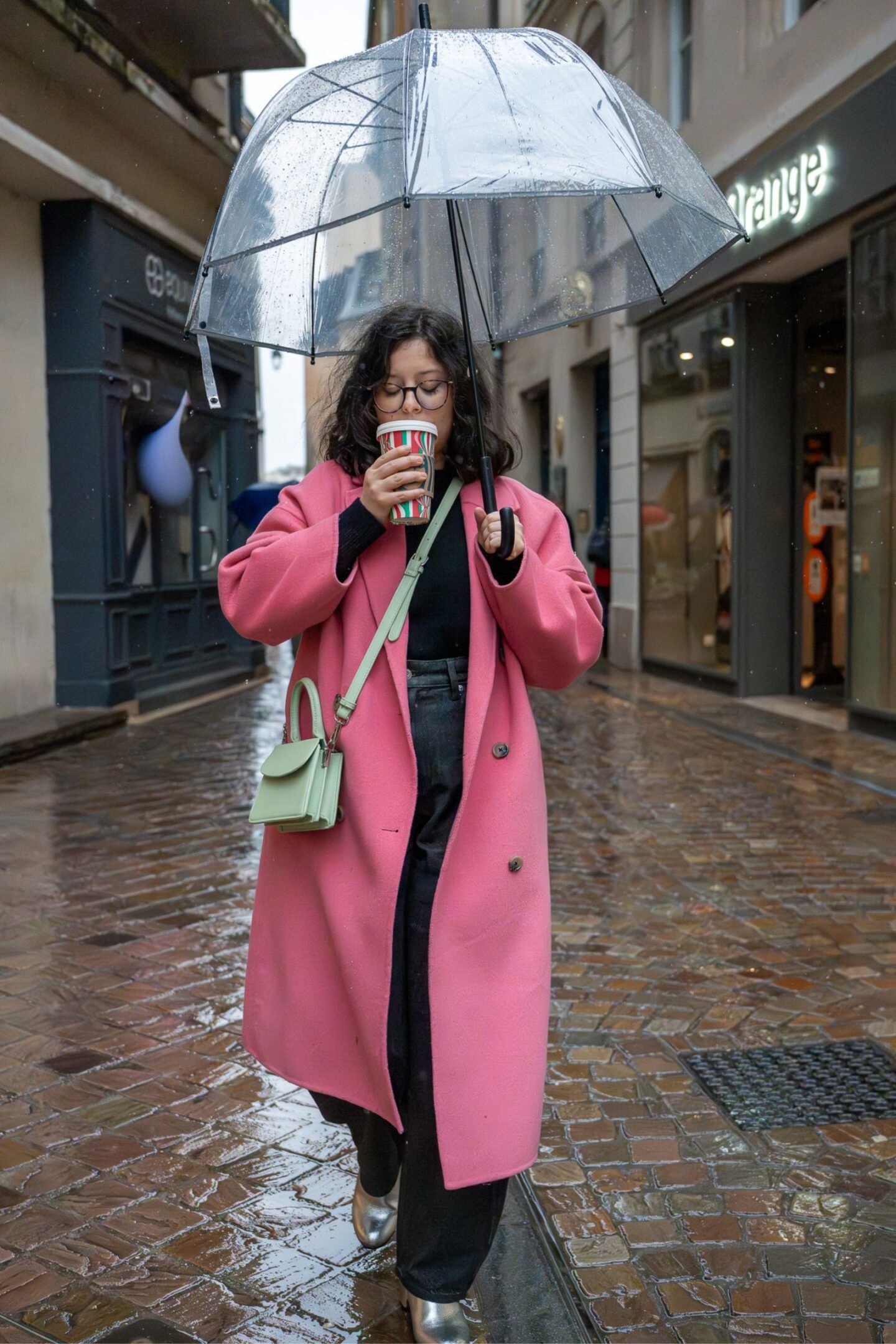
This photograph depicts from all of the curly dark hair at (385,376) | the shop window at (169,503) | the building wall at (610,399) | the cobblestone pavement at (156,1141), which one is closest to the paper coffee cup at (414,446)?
the curly dark hair at (385,376)

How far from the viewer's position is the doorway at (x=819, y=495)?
451 inches

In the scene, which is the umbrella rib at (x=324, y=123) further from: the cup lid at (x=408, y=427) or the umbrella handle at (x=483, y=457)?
the cup lid at (x=408, y=427)

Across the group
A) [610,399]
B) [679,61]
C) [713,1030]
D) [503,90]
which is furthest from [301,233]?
[610,399]

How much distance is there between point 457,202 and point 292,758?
140 centimetres

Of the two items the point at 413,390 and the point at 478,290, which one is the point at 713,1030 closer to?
the point at 478,290

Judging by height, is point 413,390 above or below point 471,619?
above

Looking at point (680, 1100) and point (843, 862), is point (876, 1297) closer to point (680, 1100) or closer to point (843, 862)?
point (680, 1100)

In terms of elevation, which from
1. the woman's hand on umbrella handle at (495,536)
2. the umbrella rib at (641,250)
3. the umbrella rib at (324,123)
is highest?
the umbrella rib at (324,123)

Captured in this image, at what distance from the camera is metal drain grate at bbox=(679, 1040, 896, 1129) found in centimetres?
330

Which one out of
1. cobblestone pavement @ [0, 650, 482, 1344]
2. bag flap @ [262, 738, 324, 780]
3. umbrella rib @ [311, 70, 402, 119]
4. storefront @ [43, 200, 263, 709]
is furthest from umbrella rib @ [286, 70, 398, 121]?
storefront @ [43, 200, 263, 709]

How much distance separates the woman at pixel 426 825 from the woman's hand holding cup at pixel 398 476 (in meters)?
0.05

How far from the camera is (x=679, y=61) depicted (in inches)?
528

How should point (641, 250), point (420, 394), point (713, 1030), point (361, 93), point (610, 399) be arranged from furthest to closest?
1. point (610, 399)
2. point (713, 1030)
3. point (641, 250)
4. point (361, 93)
5. point (420, 394)

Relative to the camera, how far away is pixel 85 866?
596 cm
